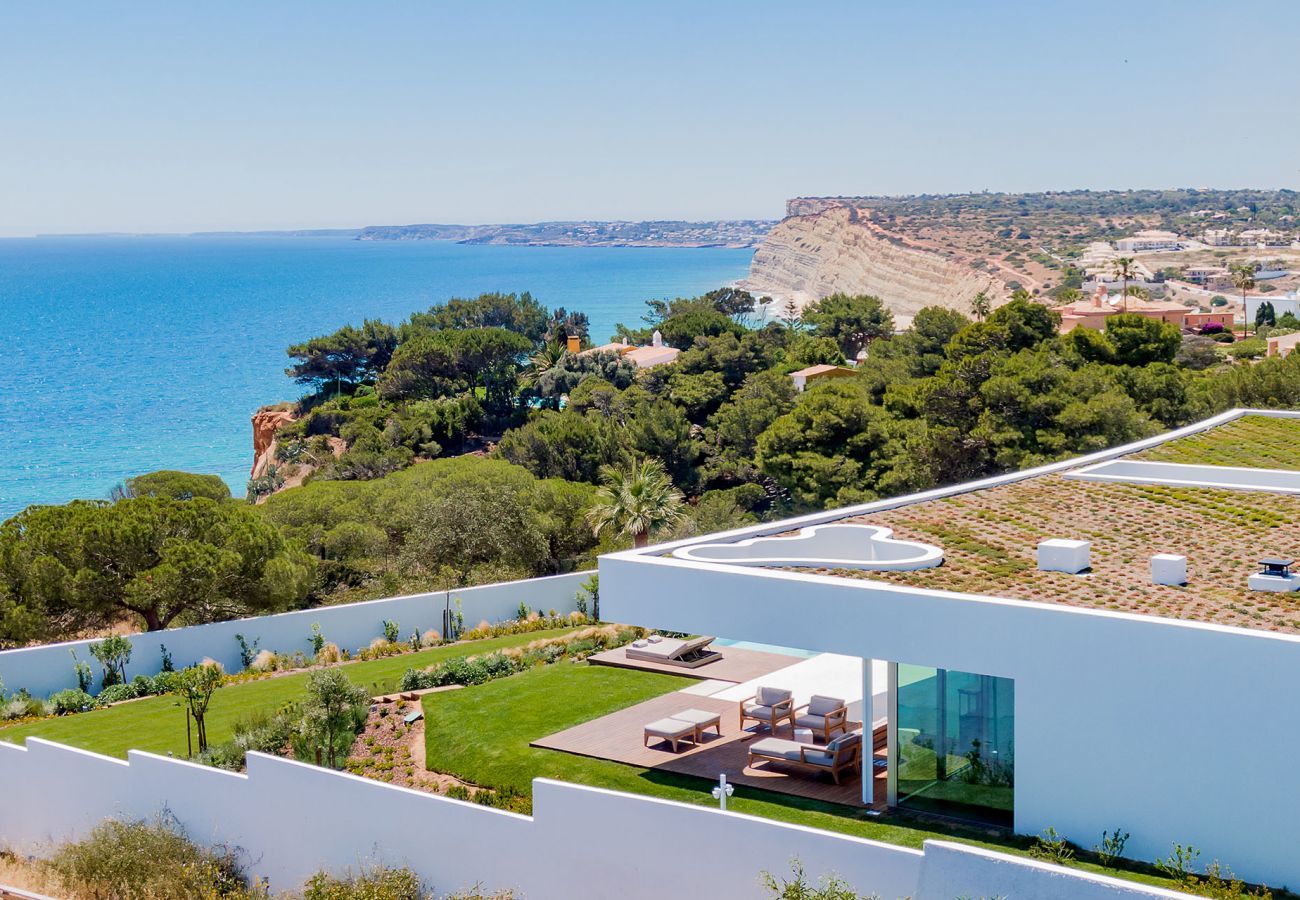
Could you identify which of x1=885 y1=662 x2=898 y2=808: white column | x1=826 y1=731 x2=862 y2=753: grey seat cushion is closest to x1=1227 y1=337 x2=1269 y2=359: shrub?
x1=826 y1=731 x2=862 y2=753: grey seat cushion

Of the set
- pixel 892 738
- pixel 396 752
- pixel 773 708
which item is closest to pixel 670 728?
pixel 773 708

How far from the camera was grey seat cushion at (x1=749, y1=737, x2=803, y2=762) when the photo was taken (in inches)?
560

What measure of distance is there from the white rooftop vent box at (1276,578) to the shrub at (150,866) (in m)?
12.1

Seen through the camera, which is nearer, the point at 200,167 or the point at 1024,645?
the point at 1024,645

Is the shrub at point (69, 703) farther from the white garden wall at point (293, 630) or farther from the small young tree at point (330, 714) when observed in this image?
the small young tree at point (330, 714)

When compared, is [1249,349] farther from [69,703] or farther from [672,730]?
[69,703]

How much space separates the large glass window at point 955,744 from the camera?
1214cm

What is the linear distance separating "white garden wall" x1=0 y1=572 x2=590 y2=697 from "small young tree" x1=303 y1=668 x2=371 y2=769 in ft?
27.9

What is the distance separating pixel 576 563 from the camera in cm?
3328

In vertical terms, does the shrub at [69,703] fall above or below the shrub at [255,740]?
below

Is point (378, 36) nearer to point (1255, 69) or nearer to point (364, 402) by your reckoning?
point (364, 402)

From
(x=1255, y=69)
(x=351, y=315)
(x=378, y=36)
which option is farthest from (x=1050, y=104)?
(x=351, y=315)

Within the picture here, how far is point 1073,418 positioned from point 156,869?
28.9m

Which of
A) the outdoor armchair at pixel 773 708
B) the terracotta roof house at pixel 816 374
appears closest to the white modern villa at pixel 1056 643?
the outdoor armchair at pixel 773 708
